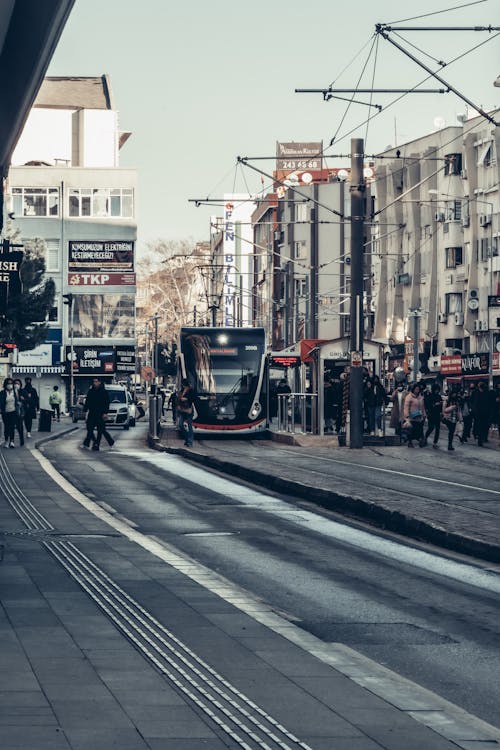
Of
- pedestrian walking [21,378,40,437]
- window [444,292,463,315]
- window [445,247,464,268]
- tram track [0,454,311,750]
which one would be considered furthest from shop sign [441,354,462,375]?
tram track [0,454,311,750]

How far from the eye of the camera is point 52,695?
6305mm

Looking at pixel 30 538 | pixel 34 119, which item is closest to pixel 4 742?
pixel 30 538

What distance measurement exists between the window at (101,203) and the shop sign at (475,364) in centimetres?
2857

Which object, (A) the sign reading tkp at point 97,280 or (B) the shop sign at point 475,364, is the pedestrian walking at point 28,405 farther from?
(A) the sign reading tkp at point 97,280

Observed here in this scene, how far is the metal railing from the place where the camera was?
37656 mm

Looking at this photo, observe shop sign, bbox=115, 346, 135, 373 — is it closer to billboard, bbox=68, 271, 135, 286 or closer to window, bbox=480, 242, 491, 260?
billboard, bbox=68, 271, 135, 286

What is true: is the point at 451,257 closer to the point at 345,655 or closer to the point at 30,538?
the point at 30,538

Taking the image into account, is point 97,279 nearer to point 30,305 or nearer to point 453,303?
point 453,303

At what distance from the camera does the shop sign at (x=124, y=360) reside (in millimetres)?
90188

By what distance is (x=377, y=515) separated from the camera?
16141 mm

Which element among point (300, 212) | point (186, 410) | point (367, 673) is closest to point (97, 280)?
point (300, 212)

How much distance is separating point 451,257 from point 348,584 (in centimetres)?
7056

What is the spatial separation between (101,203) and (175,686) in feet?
283

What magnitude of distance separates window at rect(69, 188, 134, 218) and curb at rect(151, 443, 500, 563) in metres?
68.1
